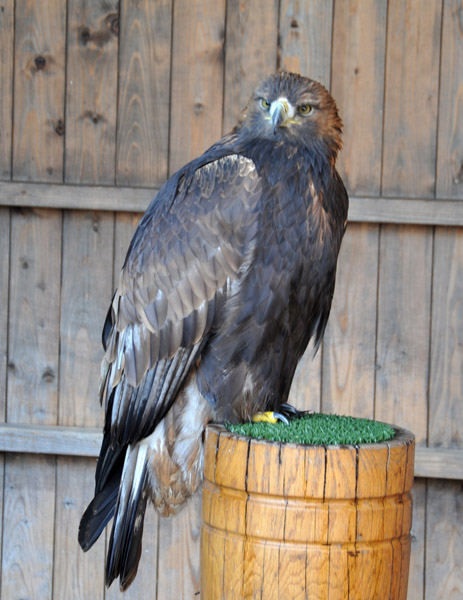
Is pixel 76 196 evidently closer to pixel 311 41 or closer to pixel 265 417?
pixel 311 41

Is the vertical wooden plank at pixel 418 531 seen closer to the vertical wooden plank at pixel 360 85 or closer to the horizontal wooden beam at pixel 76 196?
the vertical wooden plank at pixel 360 85

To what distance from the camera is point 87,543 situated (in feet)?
8.73

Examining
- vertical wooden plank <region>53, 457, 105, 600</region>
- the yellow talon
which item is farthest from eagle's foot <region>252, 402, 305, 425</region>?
vertical wooden plank <region>53, 457, 105, 600</region>

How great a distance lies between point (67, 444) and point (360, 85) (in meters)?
2.10

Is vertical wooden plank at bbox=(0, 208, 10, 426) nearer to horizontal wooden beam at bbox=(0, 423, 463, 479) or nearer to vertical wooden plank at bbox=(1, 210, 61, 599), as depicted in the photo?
vertical wooden plank at bbox=(1, 210, 61, 599)

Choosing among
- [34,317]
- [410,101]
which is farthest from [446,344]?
[34,317]

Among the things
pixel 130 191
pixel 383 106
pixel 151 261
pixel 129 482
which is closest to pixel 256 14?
pixel 383 106

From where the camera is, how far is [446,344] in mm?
3746

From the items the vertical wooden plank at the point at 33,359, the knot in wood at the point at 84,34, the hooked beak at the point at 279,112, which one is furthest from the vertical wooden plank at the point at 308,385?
the knot in wood at the point at 84,34

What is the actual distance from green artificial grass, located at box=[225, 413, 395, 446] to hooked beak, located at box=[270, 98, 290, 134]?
899mm

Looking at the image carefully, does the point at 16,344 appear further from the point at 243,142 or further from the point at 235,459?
the point at 235,459

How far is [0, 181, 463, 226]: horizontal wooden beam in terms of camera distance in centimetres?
364

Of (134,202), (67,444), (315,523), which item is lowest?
(67,444)

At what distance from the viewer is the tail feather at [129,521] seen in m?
2.60
